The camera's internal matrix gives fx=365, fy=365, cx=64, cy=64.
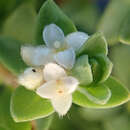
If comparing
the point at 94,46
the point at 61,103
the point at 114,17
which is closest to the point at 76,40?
the point at 94,46

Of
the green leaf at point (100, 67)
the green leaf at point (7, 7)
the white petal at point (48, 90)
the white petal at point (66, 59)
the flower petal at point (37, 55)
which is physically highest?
the flower petal at point (37, 55)

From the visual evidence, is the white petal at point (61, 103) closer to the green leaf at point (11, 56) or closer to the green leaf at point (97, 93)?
the green leaf at point (97, 93)

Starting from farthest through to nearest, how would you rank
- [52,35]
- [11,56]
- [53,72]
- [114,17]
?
[114,17] → [11,56] → [52,35] → [53,72]

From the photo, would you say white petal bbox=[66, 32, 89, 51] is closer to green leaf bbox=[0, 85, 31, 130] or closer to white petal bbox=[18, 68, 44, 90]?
white petal bbox=[18, 68, 44, 90]

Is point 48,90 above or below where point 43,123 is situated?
above

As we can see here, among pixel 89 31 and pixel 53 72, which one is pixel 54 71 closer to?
pixel 53 72

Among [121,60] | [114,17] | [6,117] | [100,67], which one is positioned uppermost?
[100,67]

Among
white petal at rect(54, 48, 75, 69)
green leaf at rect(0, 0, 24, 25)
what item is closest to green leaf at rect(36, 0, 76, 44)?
white petal at rect(54, 48, 75, 69)

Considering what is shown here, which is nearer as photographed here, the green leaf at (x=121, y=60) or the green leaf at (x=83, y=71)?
the green leaf at (x=83, y=71)

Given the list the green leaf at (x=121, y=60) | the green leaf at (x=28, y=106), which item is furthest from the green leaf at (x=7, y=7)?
the green leaf at (x=28, y=106)
